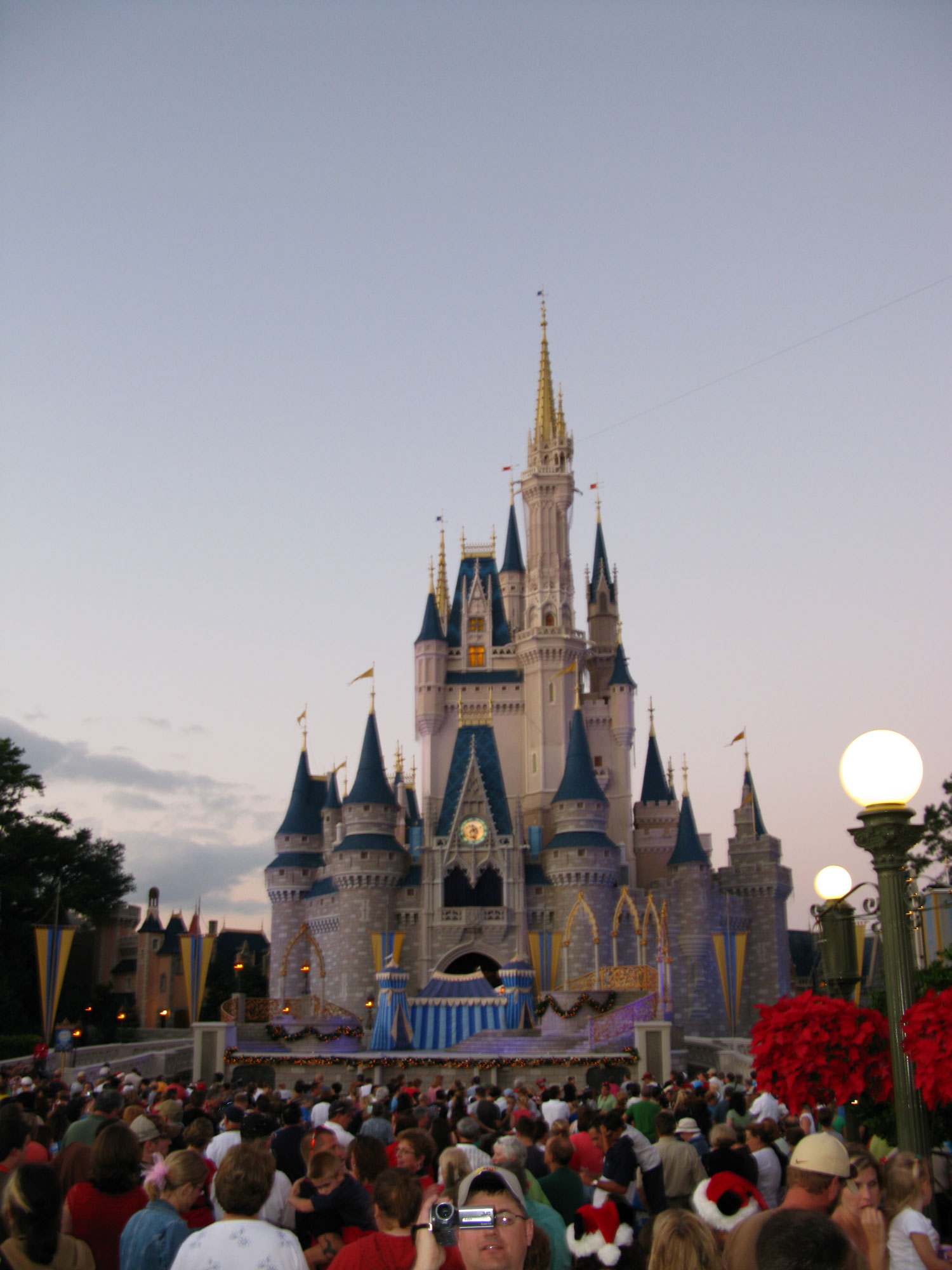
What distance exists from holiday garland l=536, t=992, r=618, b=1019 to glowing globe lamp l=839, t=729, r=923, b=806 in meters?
31.7

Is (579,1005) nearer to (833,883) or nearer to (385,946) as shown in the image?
(385,946)

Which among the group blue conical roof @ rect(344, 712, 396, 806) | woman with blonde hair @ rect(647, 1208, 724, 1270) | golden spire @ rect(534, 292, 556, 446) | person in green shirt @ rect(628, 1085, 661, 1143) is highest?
golden spire @ rect(534, 292, 556, 446)

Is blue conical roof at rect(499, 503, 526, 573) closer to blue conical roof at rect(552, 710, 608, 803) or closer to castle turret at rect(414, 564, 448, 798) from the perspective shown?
castle turret at rect(414, 564, 448, 798)

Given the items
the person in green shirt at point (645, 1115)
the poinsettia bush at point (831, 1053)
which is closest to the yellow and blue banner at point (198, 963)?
the person in green shirt at point (645, 1115)

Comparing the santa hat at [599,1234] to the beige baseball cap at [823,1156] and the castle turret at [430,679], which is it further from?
the castle turret at [430,679]

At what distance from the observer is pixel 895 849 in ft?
22.3

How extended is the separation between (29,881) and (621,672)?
2592 cm

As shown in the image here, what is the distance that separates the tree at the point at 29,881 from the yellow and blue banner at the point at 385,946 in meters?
11.4

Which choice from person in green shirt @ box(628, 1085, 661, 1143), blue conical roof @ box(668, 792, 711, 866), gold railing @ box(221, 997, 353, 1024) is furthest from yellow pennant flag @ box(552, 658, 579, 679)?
person in green shirt @ box(628, 1085, 661, 1143)

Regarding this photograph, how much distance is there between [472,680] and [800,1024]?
47420mm

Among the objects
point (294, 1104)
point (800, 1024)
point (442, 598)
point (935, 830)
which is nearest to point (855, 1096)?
point (800, 1024)

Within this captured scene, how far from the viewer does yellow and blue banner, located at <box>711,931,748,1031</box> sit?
46406 millimetres

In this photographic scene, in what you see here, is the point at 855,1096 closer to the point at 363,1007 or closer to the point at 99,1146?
the point at 99,1146

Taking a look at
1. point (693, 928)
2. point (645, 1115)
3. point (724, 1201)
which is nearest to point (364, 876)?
point (693, 928)
